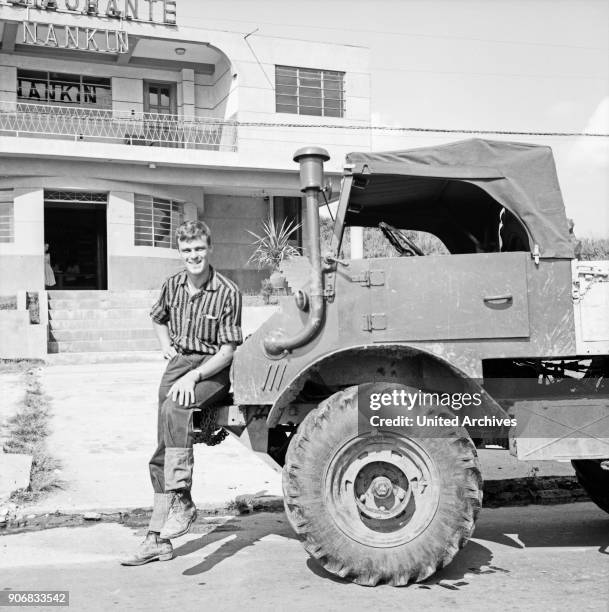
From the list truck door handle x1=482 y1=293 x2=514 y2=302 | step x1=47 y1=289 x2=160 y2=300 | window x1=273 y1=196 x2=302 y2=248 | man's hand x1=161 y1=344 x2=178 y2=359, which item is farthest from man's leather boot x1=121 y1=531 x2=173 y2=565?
window x1=273 y1=196 x2=302 y2=248

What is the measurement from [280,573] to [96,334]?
46.3ft

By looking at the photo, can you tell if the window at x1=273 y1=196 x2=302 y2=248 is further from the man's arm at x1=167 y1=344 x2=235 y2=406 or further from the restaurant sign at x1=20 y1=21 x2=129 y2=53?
the man's arm at x1=167 y1=344 x2=235 y2=406

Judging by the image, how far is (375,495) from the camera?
12.7ft

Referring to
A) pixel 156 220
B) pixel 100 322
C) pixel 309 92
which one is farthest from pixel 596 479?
pixel 309 92

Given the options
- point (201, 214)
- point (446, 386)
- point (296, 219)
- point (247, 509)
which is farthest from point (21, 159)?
point (446, 386)

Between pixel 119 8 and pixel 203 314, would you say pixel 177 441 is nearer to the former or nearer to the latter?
pixel 203 314

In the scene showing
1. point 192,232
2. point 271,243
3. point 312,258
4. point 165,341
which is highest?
point 271,243

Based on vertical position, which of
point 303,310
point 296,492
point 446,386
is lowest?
point 296,492

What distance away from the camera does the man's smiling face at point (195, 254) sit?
4.34 metres

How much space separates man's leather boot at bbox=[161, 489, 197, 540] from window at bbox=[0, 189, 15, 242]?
60.3 feet

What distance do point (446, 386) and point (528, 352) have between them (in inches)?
18.5

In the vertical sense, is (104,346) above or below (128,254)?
below

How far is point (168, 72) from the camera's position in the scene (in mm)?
24297

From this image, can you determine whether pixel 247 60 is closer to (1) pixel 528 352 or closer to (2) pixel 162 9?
(2) pixel 162 9
